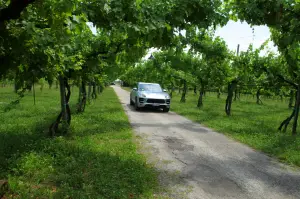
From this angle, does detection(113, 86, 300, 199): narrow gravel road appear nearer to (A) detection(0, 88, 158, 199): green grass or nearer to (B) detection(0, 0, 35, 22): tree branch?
(A) detection(0, 88, 158, 199): green grass

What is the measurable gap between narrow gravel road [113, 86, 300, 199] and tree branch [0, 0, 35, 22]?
3533mm

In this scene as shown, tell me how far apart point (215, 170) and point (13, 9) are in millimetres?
4843

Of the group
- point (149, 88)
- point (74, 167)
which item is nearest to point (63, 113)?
point (74, 167)

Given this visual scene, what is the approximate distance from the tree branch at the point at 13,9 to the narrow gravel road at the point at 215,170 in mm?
3533

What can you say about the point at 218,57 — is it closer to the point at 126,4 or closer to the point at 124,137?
the point at 124,137

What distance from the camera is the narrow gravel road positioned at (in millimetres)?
4903

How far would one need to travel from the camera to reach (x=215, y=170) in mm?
6047

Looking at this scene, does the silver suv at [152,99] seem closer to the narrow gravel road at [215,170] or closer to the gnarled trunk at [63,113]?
the narrow gravel road at [215,170]

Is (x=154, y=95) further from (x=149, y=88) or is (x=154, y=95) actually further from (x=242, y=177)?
(x=242, y=177)

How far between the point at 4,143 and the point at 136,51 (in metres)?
4.53

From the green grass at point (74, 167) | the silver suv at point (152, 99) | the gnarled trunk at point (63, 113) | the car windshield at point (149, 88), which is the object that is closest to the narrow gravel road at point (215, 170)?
the green grass at point (74, 167)

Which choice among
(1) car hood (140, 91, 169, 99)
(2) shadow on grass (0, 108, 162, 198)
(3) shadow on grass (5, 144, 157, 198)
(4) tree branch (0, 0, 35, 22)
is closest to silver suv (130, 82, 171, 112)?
(1) car hood (140, 91, 169, 99)

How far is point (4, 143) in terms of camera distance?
23.4ft

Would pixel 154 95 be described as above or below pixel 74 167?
above
